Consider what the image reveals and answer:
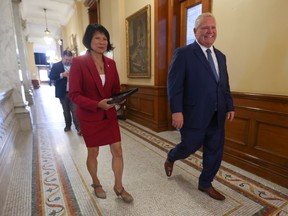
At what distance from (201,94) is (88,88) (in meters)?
0.89

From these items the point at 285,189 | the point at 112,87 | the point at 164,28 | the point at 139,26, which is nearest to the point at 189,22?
the point at 164,28

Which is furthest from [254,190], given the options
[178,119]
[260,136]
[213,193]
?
[178,119]

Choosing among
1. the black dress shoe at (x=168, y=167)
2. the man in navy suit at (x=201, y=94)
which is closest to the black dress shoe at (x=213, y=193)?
the man in navy suit at (x=201, y=94)

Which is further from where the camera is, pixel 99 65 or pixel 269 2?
pixel 269 2

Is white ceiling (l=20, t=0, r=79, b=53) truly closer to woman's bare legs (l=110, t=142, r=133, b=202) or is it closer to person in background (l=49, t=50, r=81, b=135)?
person in background (l=49, t=50, r=81, b=135)

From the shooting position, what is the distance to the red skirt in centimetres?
157

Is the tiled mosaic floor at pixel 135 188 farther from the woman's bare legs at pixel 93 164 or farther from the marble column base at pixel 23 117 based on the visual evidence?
the marble column base at pixel 23 117

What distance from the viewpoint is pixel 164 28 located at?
3553 mm

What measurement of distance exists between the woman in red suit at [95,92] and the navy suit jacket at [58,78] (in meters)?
2.25

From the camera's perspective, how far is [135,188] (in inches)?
76.6

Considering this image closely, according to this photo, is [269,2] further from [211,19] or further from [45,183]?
[45,183]

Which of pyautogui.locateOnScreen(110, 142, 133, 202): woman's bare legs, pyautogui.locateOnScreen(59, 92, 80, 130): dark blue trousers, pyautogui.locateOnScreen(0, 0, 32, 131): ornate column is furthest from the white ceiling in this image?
pyautogui.locateOnScreen(110, 142, 133, 202): woman's bare legs

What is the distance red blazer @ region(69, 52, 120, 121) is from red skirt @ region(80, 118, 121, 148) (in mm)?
42

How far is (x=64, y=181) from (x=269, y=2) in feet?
8.90
